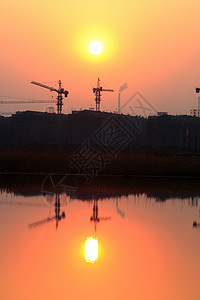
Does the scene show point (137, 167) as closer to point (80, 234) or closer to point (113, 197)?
point (113, 197)

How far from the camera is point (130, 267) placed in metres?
7.70

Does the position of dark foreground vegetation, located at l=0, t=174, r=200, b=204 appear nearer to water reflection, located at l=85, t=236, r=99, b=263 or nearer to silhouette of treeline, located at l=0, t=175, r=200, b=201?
silhouette of treeline, located at l=0, t=175, r=200, b=201

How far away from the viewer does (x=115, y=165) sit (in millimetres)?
29047

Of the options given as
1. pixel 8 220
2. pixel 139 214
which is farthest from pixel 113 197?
→ pixel 8 220

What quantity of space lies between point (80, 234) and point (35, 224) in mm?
1660

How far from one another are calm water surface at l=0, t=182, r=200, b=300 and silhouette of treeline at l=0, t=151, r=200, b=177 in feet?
44.5

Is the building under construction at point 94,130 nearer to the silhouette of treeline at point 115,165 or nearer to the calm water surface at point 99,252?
the silhouette of treeline at point 115,165

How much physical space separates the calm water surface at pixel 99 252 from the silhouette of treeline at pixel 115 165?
13570mm

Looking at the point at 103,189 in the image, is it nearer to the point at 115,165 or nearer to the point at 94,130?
the point at 115,165

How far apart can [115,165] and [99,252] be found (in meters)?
20.3

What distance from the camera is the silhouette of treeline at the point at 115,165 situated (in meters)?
28.7

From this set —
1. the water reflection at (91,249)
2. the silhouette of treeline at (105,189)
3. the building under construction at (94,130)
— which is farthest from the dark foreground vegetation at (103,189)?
the building under construction at (94,130)

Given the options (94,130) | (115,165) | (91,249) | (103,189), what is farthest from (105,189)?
(94,130)

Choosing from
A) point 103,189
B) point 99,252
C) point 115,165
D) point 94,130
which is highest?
point 94,130
